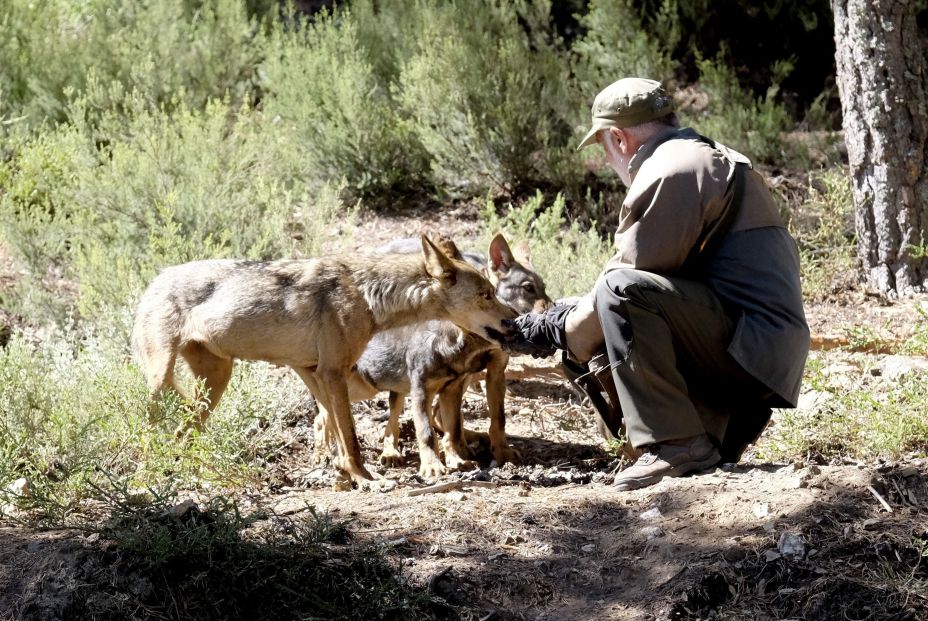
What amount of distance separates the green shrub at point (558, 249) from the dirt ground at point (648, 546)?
3.47 metres

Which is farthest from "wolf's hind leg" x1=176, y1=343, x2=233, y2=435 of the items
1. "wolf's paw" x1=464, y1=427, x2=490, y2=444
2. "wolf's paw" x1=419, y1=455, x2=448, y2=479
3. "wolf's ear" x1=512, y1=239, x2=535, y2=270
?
"wolf's ear" x1=512, y1=239, x2=535, y2=270

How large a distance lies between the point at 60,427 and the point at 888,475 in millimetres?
3844

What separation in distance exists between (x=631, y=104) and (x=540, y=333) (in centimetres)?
122

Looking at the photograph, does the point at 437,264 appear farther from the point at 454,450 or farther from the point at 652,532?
the point at 652,532

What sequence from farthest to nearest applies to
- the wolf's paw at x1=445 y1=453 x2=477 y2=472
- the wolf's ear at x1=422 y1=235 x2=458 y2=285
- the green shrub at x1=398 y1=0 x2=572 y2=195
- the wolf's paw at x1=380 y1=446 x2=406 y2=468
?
the green shrub at x1=398 y1=0 x2=572 y2=195
the wolf's paw at x1=380 y1=446 x2=406 y2=468
the wolf's paw at x1=445 y1=453 x2=477 y2=472
the wolf's ear at x1=422 y1=235 x2=458 y2=285

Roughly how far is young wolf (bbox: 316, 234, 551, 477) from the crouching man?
1.59m

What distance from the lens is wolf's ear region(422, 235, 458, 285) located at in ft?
19.6

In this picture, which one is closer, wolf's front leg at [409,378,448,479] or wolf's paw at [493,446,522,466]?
wolf's front leg at [409,378,448,479]

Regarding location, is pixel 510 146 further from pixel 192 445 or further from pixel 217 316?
pixel 192 445

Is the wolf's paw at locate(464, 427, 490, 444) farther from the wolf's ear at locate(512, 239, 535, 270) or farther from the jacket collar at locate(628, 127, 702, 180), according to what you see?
the jacket collar at locate(628, 127, 702, 180)

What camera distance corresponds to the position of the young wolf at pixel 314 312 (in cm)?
605

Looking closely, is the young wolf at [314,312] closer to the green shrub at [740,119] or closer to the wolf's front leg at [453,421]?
the wolf's front leg at [453,421]

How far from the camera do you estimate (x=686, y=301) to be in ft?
16.0

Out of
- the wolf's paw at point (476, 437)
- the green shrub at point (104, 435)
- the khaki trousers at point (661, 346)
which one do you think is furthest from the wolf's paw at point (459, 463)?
the khaki trousers at point (661, 346)
